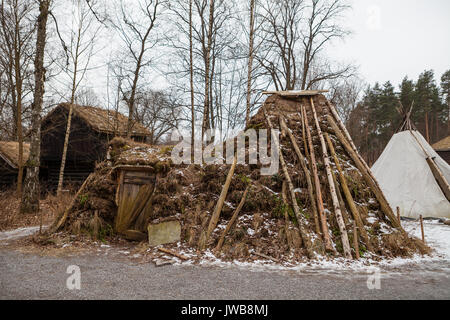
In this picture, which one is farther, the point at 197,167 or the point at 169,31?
the point at 169,31

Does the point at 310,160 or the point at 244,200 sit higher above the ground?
the point at 310,160

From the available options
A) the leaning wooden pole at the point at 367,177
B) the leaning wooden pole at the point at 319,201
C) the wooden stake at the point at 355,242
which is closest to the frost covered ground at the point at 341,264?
the wooden stake at the point at 355,242

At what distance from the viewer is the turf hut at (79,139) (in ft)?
50.8

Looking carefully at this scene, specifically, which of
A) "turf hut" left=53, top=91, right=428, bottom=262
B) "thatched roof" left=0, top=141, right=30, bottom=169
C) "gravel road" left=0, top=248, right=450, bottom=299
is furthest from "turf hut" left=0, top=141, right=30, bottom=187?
"gravel road" left=0, top=248, right=450, bottom=299

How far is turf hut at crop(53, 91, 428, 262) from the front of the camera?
5.23 metres

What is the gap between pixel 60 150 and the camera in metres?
16.3

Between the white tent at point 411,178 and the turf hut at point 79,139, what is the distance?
1347 cm

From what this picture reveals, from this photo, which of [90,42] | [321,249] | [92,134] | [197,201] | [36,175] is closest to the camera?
[321,249]

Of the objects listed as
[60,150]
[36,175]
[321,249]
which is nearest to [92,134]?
[60,150]

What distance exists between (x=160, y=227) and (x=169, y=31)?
11465 millimetres

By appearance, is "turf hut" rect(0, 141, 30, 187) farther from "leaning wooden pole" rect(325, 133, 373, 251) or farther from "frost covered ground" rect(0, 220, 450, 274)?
"leaning wooden pole" rect(325, 133, 373, 251)

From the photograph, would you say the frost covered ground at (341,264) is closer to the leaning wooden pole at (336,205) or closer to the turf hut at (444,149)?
the leaning wooden pole at (336,205)
